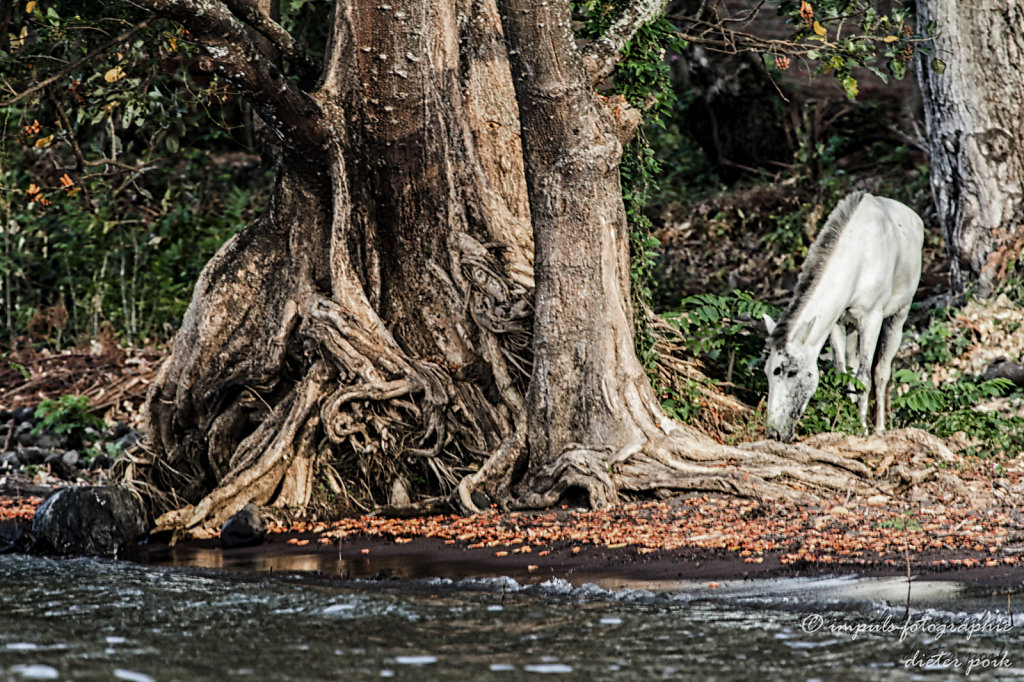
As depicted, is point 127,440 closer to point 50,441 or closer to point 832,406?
point 50,441

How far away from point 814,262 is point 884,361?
1573 mm

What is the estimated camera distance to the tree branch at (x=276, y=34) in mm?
8578

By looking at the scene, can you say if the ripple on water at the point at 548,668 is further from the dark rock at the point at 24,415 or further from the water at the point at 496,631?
the dark rock at the point at 24,415

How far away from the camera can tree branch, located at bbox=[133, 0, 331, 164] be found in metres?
7.70

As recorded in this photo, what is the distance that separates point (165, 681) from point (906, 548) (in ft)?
12.7

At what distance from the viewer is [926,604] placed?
4.96 metres

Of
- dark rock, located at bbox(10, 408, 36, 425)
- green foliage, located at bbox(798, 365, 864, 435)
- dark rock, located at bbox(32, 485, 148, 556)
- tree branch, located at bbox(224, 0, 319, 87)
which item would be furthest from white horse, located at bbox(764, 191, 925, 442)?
dark rock, located at bbox(10, 408, 36, 425)

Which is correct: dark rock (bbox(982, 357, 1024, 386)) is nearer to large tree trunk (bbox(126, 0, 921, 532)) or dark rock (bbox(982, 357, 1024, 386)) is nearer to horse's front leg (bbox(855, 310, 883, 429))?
horse's front leg (bbox(855, 310, 883, 429))

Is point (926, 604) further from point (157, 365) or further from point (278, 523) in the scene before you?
point (157, 365)

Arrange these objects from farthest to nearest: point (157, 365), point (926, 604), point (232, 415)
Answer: point (157, 365)
point (232, 415)
point (926, 604)

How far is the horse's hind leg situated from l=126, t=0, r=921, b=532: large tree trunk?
1945 millimetres

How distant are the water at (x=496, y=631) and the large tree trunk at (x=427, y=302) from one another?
6.96 feet

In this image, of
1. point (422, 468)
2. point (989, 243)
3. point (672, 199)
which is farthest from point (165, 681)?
point (672, 199)

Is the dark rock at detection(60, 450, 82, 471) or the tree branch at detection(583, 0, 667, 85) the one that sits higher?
the tree branch at detection(583, 0, 667, 85)
